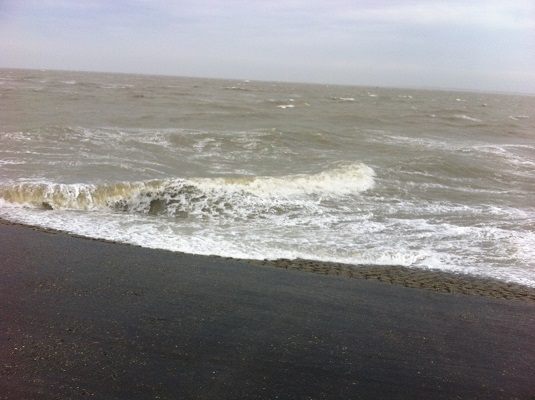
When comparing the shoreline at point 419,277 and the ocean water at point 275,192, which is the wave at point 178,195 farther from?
the shoreline at point 419,277

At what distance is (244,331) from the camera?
4.73 m

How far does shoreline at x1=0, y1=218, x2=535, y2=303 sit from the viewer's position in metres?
6.33

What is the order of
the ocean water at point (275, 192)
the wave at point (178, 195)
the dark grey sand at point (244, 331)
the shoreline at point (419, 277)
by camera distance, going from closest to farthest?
the dark grey sand at point (244, 331), the shoreline at point (419, 277), the ocean water at point (275, 192), the wave at point (178, 195)

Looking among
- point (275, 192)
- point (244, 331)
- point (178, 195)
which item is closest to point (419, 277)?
point (244, 331)

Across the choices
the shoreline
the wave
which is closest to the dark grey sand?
the shoreline

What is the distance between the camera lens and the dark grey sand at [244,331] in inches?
153

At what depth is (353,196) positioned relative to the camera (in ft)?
39.7

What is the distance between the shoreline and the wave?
123 inches

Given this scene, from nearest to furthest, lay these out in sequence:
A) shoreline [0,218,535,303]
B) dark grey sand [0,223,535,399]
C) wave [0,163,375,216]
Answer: dark grey sand [0,223,535,399]
shoreline [0,218,535,303]
wave [0,163,375,216]

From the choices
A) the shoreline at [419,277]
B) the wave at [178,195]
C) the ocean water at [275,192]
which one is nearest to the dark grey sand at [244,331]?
the shoreline at [419,277]

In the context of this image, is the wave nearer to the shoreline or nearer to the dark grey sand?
the shoreline

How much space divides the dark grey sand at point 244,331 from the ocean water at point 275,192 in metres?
1.14

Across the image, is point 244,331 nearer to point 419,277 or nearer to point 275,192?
point 419,277

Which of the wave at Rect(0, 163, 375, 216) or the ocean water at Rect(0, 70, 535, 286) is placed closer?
the ocean water at Rect(0, 70, 535, 286)
